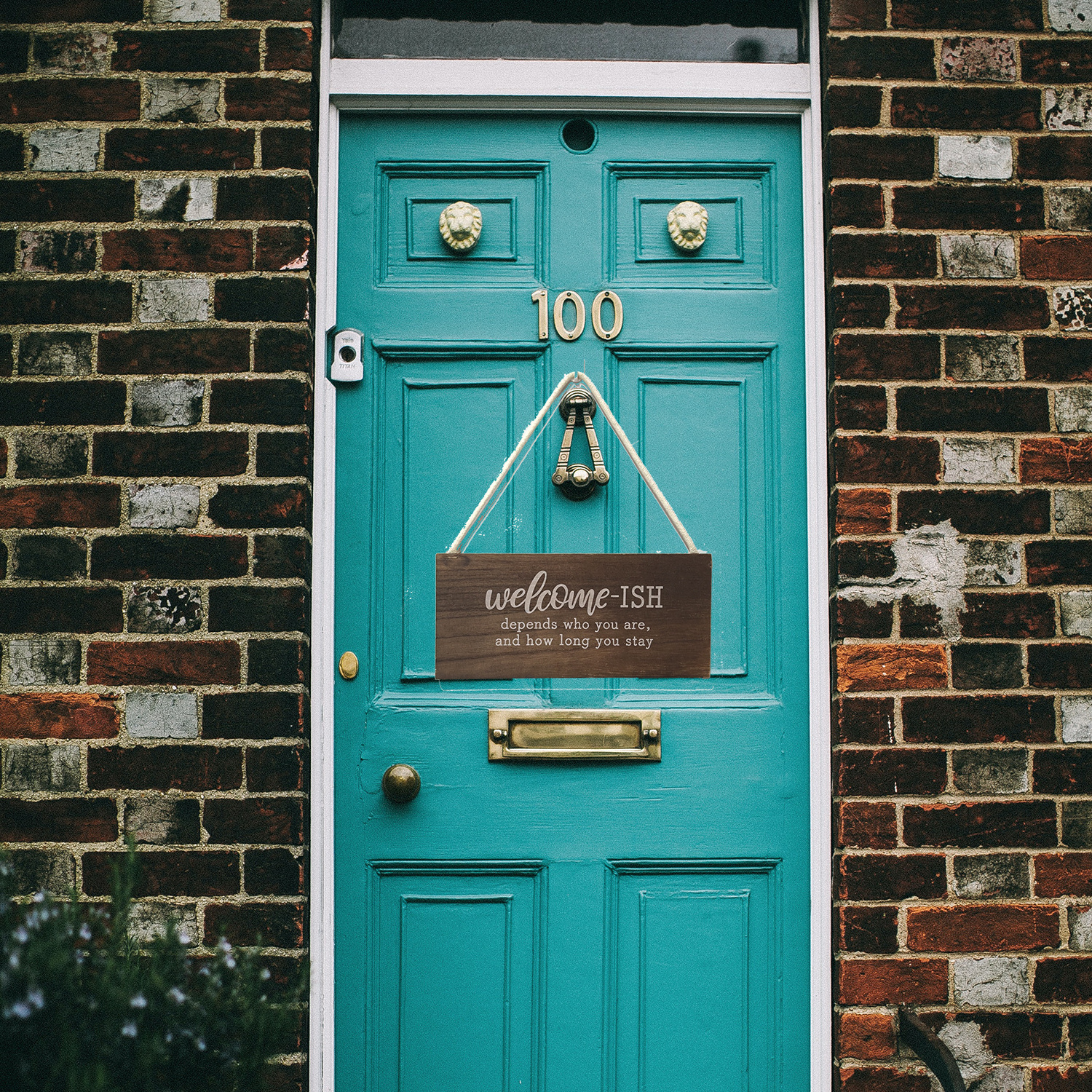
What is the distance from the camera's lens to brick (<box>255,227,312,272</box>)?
2041mm

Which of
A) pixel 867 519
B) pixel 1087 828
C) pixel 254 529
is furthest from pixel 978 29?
pixel 254 529

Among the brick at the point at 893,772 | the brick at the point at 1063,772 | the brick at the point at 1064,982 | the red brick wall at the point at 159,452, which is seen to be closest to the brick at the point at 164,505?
the red brick wall at the point at 159,452

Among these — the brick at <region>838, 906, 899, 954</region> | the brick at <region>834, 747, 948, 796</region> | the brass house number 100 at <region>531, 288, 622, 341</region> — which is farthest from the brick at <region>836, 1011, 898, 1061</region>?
the brass house number 100 at <region>531, 288, 622, 341</region>

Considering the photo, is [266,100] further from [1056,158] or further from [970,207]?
[1056,158]

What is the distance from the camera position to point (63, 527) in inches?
78.6

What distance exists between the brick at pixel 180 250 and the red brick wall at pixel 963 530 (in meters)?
1.36

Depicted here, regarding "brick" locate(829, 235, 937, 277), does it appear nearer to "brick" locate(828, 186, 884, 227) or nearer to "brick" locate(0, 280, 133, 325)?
"brick" locate(828, 186, 884, 227)

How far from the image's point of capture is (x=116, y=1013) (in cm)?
131

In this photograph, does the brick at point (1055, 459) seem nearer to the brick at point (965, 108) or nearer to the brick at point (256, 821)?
the brick at point (965, 108)

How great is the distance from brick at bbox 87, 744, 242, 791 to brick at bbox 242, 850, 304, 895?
6.1 inches

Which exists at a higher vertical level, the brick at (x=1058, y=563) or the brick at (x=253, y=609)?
the brick at (x=1058, y=563)

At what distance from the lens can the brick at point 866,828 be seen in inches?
77.5

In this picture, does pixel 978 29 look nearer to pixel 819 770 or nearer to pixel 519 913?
pixel 819 770

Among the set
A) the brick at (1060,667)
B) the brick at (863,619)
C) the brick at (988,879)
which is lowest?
the brick at (988,879)
